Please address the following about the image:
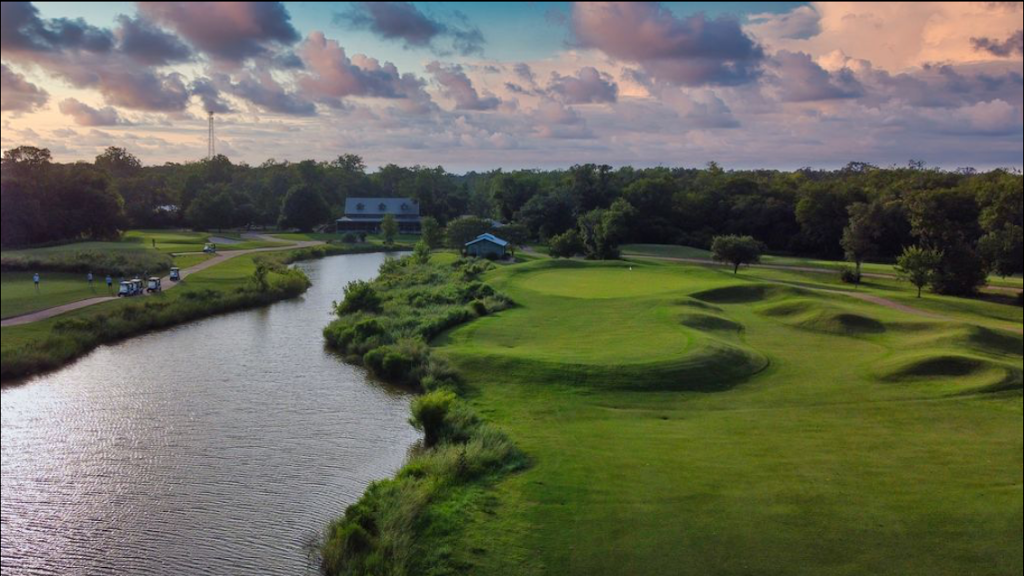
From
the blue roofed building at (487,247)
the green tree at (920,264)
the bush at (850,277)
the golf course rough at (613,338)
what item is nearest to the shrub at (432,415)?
the golf course rough at (613,338)

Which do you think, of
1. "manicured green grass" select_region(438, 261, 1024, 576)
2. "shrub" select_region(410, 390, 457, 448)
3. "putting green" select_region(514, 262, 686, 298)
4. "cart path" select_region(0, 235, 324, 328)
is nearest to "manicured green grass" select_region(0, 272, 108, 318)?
"cart path" select_region(0, 235, 324, 328)

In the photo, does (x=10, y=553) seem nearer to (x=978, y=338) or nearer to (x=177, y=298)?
(x=177, y=298)

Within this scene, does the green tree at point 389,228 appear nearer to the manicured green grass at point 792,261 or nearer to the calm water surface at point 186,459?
the manicured green grass at point 792,261

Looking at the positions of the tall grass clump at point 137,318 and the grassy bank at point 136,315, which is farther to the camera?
the tall grass clump at point 137,318

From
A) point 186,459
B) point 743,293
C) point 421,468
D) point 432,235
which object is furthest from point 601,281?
point 432,235

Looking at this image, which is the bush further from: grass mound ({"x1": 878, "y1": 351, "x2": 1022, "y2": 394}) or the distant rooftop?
the distant rooftop

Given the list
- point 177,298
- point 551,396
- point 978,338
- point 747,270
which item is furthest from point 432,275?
point 978,338

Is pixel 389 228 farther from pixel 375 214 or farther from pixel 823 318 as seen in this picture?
pixel 823 318
